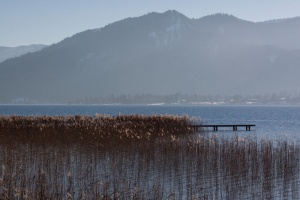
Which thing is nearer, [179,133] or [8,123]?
[8,123]

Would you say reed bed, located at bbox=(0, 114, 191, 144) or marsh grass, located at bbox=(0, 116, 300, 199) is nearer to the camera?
marsh grass, located at bbox=(0, 116, 300, 199)

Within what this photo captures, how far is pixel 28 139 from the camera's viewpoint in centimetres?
3209

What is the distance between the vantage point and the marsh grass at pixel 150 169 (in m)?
19.0

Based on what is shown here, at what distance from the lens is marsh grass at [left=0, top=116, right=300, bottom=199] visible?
1895 centimetres

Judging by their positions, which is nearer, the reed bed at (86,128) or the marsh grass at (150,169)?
the marsh grass at (150,169)

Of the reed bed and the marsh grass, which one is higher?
the reed bed

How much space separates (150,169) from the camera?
2381 cm

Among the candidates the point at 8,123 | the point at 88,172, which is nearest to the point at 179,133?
the point at 8,123

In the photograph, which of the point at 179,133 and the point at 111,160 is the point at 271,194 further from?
the point at 179,133

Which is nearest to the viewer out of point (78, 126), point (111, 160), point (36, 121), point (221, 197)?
point (221, 197)

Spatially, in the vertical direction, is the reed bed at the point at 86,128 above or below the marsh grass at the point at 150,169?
above

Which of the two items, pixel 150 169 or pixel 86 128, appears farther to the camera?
pixel 86 128

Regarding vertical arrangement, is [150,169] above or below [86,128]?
below

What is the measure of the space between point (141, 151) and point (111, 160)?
2.37 m
